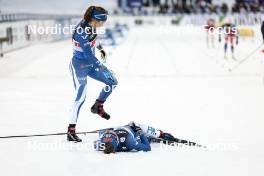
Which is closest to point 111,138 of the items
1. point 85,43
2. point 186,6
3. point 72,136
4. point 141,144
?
point 141,144

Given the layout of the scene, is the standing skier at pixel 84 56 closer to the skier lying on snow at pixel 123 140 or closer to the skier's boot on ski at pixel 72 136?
the skier's boot on ski at pixel 72 136

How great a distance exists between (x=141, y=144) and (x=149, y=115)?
2295 millimetres

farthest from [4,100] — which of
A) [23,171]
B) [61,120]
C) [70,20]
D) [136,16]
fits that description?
[136,16]

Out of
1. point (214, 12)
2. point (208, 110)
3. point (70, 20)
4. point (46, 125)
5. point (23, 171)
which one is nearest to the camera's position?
point (23, 171)

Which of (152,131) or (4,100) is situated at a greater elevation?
(152,131)

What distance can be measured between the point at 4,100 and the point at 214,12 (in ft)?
100

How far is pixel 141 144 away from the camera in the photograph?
18.6 ft

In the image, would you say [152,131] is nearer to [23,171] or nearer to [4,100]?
[23,171]

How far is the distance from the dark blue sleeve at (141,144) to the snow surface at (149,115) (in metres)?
0.08

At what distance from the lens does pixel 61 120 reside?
7.69 meters

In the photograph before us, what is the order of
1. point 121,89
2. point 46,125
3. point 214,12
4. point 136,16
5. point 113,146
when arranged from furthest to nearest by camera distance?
point 136,16 < point 214,12 < point 121,89 < point 46,125 < point 113,146

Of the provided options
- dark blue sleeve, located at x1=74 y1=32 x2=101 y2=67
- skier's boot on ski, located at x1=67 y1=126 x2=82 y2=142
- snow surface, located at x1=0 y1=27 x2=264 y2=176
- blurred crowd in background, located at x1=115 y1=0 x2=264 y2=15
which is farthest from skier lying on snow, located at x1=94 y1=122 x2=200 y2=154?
blurred crowd in background, located at x1=115 y1=0 x2=264 y2=15

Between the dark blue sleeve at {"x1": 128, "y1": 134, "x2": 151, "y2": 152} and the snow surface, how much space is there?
0.08 metres

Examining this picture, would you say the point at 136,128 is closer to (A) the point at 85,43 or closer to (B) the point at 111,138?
(B) the point at 111,138
